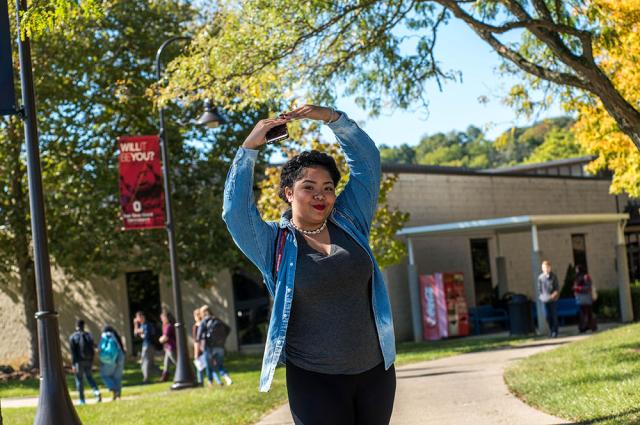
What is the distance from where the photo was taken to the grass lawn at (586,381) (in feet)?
28.1

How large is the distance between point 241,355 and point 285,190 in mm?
23932

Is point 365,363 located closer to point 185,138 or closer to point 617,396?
point 617,396

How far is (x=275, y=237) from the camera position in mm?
4211

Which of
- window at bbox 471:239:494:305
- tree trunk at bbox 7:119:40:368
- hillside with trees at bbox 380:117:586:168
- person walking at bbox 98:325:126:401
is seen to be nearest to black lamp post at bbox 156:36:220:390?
person walking at bbox 98:325:126:401

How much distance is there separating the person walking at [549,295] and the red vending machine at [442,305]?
4166 mm

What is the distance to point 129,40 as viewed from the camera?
88.6 feet

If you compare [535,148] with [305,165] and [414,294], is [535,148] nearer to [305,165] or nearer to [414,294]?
[414,294]

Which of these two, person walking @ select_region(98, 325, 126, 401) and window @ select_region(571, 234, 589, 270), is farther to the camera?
window @ select_region(571, 234, 589, 270)

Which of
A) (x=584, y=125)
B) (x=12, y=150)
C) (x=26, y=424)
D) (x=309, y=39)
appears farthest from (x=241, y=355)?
(x=309, y=39)

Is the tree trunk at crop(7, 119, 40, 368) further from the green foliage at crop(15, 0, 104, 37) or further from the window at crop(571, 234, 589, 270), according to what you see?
the green foliage at crop(15, 0, 104, 37)

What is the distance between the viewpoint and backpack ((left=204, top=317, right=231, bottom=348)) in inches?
696

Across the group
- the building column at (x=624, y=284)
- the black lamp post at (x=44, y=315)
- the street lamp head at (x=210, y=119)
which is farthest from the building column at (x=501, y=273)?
the black lamp post at (x=44, y=315)

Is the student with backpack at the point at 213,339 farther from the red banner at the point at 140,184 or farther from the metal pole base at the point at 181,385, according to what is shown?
the red banner at the point at 140,184

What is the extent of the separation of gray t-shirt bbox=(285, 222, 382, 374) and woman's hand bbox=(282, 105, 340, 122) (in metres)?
0.62
